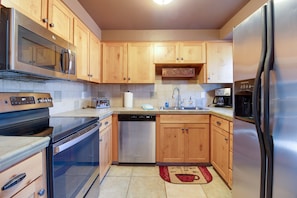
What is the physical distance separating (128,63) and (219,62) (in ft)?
4.89

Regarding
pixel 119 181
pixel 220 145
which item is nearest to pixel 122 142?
pixel 119 181

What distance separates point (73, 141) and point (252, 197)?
124 cm

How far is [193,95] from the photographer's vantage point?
3.55 meters

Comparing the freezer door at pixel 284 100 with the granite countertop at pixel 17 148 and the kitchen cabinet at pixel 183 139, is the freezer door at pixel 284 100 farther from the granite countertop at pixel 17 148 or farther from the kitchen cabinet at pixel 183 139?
the kitchen cabinet at pixel 183 139

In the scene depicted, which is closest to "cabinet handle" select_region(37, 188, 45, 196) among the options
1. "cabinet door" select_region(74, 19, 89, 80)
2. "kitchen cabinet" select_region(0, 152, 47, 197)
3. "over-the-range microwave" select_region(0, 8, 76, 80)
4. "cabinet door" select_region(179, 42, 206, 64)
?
"kitchen cabinet" select_region(0, 152, 47, 197)

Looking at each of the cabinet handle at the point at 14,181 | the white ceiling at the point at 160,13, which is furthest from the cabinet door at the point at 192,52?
the cabinet handle at the point at 14,181

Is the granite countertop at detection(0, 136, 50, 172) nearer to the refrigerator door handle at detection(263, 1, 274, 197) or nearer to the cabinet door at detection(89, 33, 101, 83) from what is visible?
the refrigerator door handle at detection(263, 1, 274, 197)

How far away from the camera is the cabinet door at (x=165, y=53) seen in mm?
3244

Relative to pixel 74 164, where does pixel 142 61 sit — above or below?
above

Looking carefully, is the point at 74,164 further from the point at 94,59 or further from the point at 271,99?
the point at 94,59

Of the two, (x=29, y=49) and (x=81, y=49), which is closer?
(x=29, y=49)

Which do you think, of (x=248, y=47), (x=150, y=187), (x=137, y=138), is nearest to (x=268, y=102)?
(x=248, y=47)

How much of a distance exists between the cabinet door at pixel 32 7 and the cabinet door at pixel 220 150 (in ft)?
7.03

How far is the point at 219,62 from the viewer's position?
3229mm
